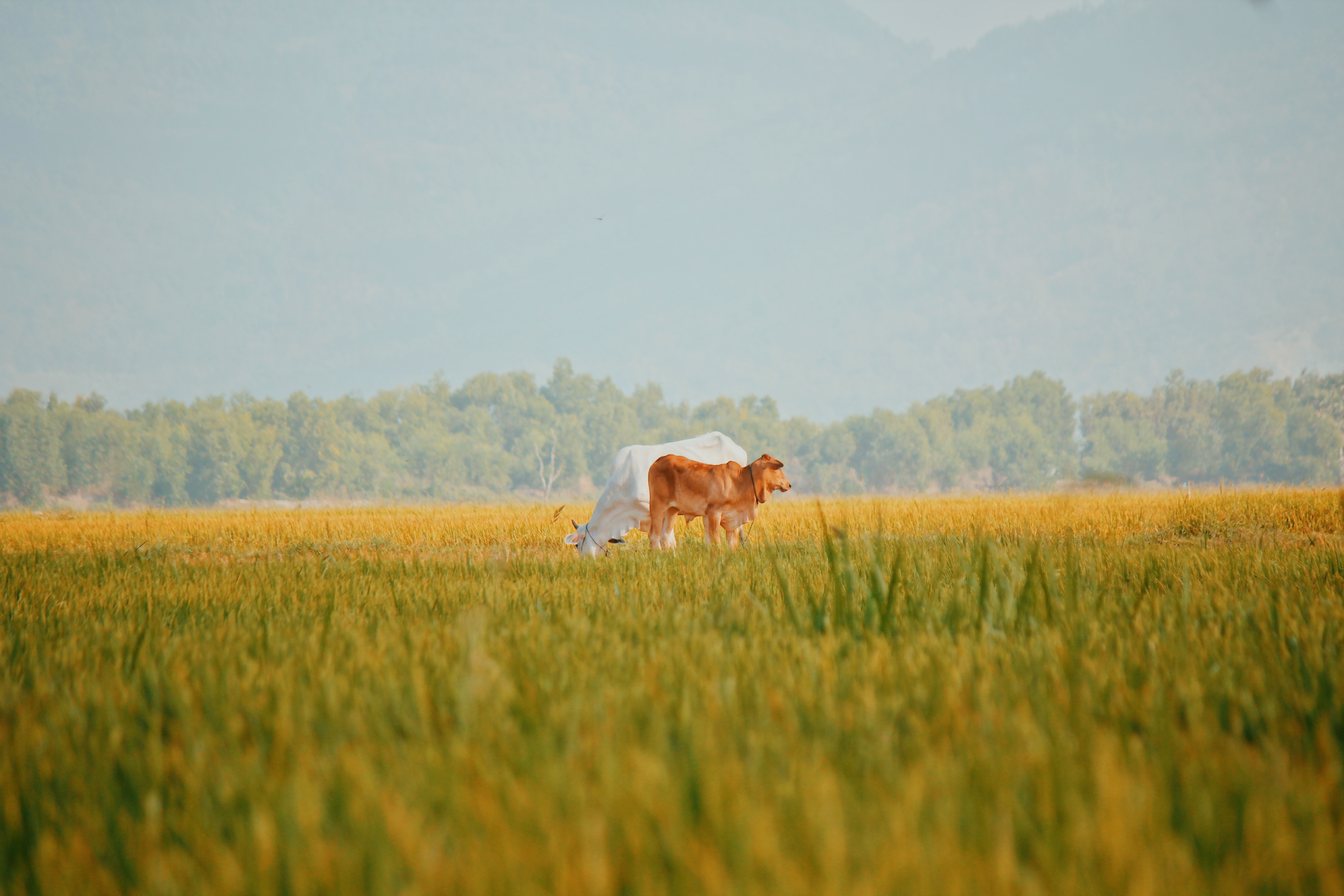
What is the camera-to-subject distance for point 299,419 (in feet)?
276

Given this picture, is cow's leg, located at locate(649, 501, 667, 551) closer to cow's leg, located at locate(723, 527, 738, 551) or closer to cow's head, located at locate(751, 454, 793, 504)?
cow's leg, located at locate(723, 527, 738, 551)

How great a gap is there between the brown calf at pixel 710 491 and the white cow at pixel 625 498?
339 millimetres

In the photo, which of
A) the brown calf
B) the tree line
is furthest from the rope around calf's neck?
the tree line

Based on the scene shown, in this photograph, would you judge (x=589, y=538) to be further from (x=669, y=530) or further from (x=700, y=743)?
(x=700, y=743)

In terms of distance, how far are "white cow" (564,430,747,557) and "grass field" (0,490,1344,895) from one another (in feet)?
15.1

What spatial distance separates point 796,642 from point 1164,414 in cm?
11768

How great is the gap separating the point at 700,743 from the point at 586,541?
6.89 metres

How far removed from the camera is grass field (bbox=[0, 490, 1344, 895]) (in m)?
0.93

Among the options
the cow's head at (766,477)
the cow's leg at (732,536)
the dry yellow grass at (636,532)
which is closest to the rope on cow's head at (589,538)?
the dry yellow grass at (636,532)

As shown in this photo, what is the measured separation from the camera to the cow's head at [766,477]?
7.54 metres

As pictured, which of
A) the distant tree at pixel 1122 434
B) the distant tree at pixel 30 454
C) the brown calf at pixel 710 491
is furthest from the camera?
the distant tree at pixel 1122 434

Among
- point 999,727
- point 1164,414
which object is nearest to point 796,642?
point 999,727

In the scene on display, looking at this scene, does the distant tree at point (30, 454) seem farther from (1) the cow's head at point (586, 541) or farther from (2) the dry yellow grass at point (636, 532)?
(1) the cow's head at point (586, 541)

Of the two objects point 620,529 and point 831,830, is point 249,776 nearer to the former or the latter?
point 831,830
